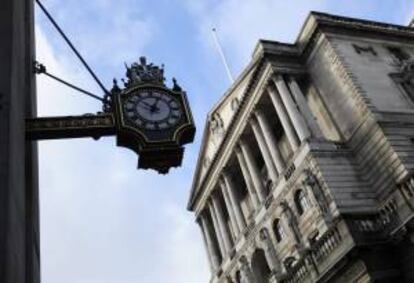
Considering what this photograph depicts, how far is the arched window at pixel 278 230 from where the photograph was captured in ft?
148

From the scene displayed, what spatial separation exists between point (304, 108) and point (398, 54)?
10153 mm

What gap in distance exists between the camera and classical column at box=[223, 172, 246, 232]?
54.3m

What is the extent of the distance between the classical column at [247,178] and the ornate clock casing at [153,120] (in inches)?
1641

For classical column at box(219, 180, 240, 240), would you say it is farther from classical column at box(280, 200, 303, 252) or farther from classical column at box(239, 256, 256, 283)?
classical column at box(280, 200, 303, 252)

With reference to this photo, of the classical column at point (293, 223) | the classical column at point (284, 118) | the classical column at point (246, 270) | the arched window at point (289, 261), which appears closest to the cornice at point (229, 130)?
the classical column at point (284, 118)

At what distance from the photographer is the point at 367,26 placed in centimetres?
4903

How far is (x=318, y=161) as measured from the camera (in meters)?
40.1

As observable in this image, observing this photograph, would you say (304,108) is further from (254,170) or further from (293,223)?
(293,223)

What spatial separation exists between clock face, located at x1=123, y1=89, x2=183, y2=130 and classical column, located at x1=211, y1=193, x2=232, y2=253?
4718 cm

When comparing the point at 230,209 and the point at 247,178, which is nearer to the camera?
the point at 247,178

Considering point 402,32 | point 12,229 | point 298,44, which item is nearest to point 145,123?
point 12,229

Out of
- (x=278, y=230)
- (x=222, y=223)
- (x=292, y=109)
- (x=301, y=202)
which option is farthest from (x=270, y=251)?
(x=222, y=223)

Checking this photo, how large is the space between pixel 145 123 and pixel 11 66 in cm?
241

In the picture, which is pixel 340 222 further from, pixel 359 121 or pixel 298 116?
pixel 298 116
